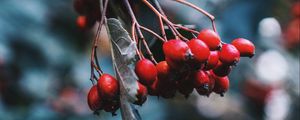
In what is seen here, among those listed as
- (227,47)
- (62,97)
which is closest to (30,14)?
(62,97)

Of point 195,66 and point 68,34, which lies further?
point 68,34

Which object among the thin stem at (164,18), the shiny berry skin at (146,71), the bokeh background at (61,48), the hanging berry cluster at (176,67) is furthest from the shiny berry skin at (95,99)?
the bokeh background at (61,48)

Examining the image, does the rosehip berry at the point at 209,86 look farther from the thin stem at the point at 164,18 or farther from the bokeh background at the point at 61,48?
the bokeh background at the point at 61,48

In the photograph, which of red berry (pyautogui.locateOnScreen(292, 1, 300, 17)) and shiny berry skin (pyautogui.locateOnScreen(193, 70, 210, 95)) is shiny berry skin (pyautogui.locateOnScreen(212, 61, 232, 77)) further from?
red berry (pyautogui.locateOnScreen(292, 1, 300, 17))

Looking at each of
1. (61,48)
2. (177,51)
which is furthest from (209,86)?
(61,48)

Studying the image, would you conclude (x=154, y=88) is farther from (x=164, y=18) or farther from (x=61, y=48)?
(x=61, y=48)

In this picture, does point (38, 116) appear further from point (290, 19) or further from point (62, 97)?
point (290, 19)

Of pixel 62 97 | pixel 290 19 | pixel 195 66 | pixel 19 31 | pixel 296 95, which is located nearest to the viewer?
pixel 195 66
